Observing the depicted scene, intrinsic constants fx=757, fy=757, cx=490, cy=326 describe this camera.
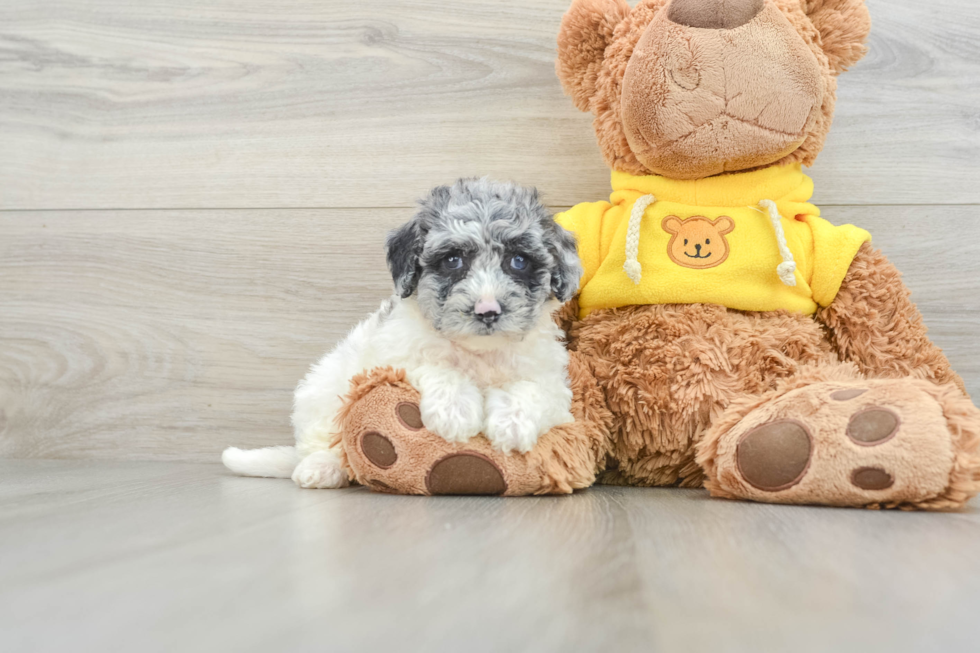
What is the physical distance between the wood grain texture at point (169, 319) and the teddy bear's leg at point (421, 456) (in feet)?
1.83

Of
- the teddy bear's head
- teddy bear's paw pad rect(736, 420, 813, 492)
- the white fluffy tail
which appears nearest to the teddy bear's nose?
the teddy bear's head

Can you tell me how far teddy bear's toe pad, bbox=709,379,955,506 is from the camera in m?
0.97

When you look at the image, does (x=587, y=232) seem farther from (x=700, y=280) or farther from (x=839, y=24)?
(x=839, y=24)

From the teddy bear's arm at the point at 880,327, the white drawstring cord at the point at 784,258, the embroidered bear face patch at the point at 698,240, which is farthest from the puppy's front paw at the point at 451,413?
the teddy bear's arm at the point at 880,327

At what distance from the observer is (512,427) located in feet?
3.69

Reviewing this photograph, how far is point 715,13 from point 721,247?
379 millimetres

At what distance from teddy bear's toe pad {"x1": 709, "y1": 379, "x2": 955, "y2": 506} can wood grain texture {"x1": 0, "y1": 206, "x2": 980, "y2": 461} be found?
35.5 inches

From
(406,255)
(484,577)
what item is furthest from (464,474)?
(484,577)

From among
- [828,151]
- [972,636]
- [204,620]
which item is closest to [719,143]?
[828,151]

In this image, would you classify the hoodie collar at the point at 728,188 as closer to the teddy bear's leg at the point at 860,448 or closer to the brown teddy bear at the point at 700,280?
the brown teddy bear at the point at 700,280

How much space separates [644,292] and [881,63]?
0.78m

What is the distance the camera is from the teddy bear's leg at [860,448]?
97 centimetres

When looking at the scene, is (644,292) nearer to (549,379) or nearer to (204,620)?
(549,379)

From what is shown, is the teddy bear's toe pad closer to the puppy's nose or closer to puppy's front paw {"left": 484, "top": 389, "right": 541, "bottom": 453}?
puppy's front paw {"left": 484, "top": 389, "right": 541, "bottom": 453}
